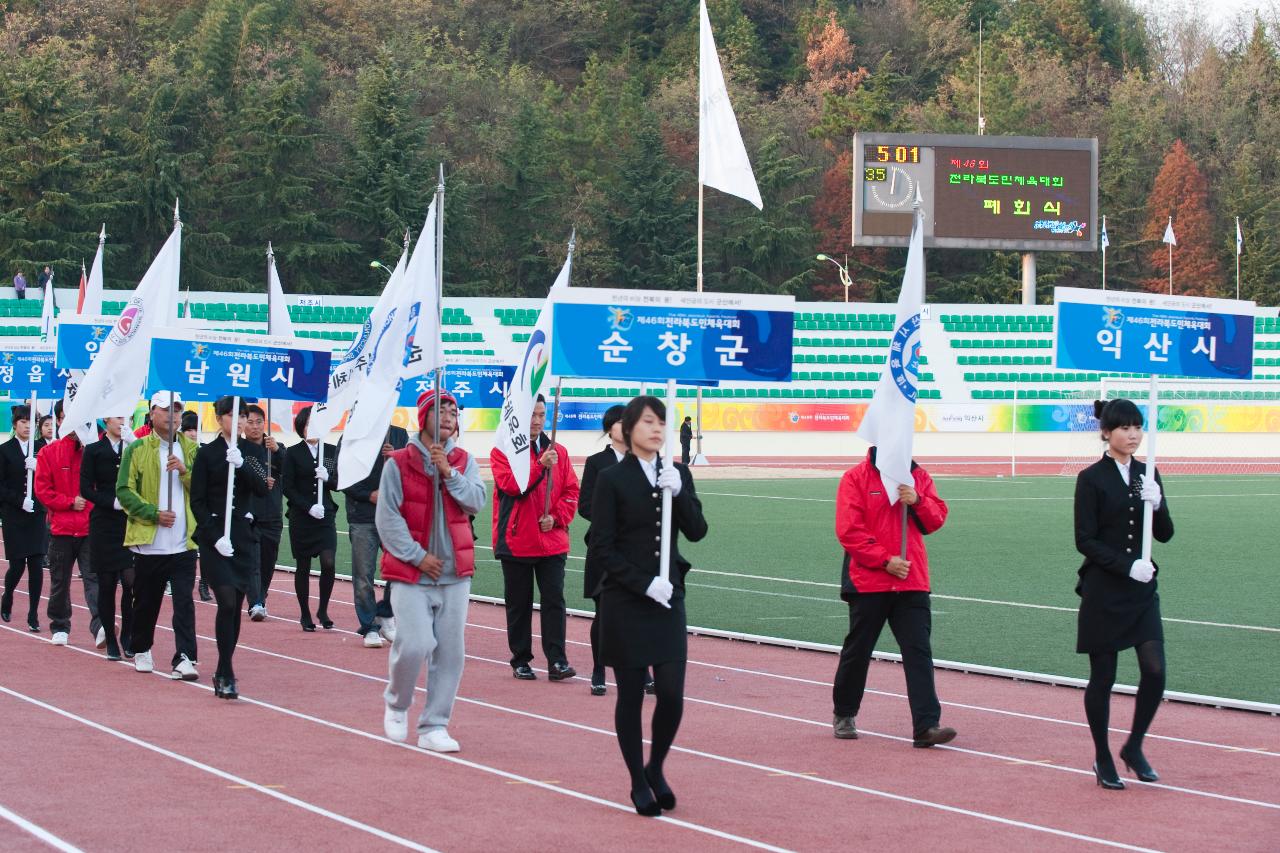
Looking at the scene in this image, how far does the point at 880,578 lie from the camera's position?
923cm

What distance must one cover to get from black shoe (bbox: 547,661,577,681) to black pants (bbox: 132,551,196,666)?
2.31m

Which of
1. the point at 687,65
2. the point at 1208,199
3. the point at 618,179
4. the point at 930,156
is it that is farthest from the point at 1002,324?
the point at 687,65

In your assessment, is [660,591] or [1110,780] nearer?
[660,591]

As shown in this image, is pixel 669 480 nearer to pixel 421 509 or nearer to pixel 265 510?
pixel 421 509

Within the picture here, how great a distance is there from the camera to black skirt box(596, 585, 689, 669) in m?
7.46

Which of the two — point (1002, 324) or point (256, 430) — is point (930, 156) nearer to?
point (1002, 324)

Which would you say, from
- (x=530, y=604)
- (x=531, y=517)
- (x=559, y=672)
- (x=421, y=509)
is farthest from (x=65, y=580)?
(x=421, y=509)

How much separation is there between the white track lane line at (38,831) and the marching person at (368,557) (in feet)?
19.9

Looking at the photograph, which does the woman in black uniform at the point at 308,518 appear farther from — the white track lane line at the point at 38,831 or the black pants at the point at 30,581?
the white track lane line at the point at 38,831

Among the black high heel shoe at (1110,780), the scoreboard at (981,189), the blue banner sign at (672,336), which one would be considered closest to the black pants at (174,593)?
the blue banner sign at (672,336)

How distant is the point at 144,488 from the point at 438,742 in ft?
12.4

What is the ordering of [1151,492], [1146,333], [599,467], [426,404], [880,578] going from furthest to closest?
1. [599,467]
2. [880,578]
3. [1146,333]
4. [426,404]
5. [1151,492]

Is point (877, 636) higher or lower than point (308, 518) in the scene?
lower

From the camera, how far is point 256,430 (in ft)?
40.4
